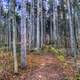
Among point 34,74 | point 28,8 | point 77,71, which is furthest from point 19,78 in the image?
point 28,8

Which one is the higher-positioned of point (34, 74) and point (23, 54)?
point (23, 54)

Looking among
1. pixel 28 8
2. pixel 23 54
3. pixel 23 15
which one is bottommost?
pixel 23 54

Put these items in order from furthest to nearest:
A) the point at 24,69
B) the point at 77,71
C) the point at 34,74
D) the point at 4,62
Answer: the point at 4,62 < the point at 24,69 < the point at 34,74 < the point at 77,71

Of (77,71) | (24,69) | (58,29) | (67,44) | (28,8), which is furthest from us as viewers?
(58,29)

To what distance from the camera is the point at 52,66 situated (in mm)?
11203

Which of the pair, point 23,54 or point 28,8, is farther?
point 28,8

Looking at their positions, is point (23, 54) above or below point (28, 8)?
below

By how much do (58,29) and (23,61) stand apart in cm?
1639

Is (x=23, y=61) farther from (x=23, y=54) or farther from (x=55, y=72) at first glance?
(x=55, y=72)

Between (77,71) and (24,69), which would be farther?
(24,69)

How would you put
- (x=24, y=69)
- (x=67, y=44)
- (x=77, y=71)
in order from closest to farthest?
(x=77, y=71)
(x=24, y=69)
(x=67, y=44)

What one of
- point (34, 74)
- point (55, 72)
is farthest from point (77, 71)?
point (34, 74)

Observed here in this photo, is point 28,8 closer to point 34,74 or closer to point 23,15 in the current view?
point 23,15

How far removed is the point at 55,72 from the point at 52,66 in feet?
4.48
